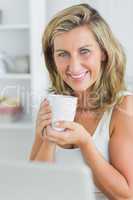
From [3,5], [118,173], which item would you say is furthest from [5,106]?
[118,173]

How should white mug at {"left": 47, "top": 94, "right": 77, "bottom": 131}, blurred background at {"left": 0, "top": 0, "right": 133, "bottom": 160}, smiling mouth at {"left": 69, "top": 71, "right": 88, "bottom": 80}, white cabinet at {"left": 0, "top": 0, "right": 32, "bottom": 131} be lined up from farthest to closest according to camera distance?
white cabinet at {"left": 0, "top": 0, "right": 32, "bottom": 131}, blurred background at {"left": 0, "top": 0, "right": 133, "bottom": 160}, smiling mouth at {"left": 69, "top": 71, "right": 88, "bottom": 80}, white mug at {"left": 47, "top": 94, "right": 77, "bottom": 131}

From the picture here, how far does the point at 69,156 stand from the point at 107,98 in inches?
7.5

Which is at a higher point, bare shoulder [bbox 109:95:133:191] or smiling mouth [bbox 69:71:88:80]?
smiling mouth [bbox 69:71:88:80]

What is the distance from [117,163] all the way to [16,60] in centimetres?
205

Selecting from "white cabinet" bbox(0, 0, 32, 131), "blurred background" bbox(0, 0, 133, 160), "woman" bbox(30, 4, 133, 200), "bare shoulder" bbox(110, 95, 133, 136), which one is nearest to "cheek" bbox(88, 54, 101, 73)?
"woman" bbox(30, 4, 133, 200)

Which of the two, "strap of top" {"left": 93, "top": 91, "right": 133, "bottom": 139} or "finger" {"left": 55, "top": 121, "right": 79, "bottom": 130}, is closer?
"finger" {"left": 55, "top": 121, "right": 79, "bottom": 130}

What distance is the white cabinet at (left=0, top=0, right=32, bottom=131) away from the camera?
2865mm

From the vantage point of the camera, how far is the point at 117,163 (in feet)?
3.07

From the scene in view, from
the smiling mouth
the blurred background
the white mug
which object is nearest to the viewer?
the white mug

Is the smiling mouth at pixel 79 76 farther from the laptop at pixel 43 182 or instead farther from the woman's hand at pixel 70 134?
the laptop at pixel 43 182

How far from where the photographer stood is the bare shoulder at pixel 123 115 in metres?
0.99

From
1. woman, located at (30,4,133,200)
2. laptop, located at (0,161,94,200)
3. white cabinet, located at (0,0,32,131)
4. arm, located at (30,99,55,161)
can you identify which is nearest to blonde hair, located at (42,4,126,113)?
woman, located at (30,4,133,200)

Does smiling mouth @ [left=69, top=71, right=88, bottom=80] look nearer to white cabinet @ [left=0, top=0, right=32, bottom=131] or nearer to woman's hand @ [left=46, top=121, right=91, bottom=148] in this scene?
woman's hand @ [left=46, top=121, right=91, bottom=148]

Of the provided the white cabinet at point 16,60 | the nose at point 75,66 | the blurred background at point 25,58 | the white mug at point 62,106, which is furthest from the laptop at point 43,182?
the white cabinet at point 16,60
